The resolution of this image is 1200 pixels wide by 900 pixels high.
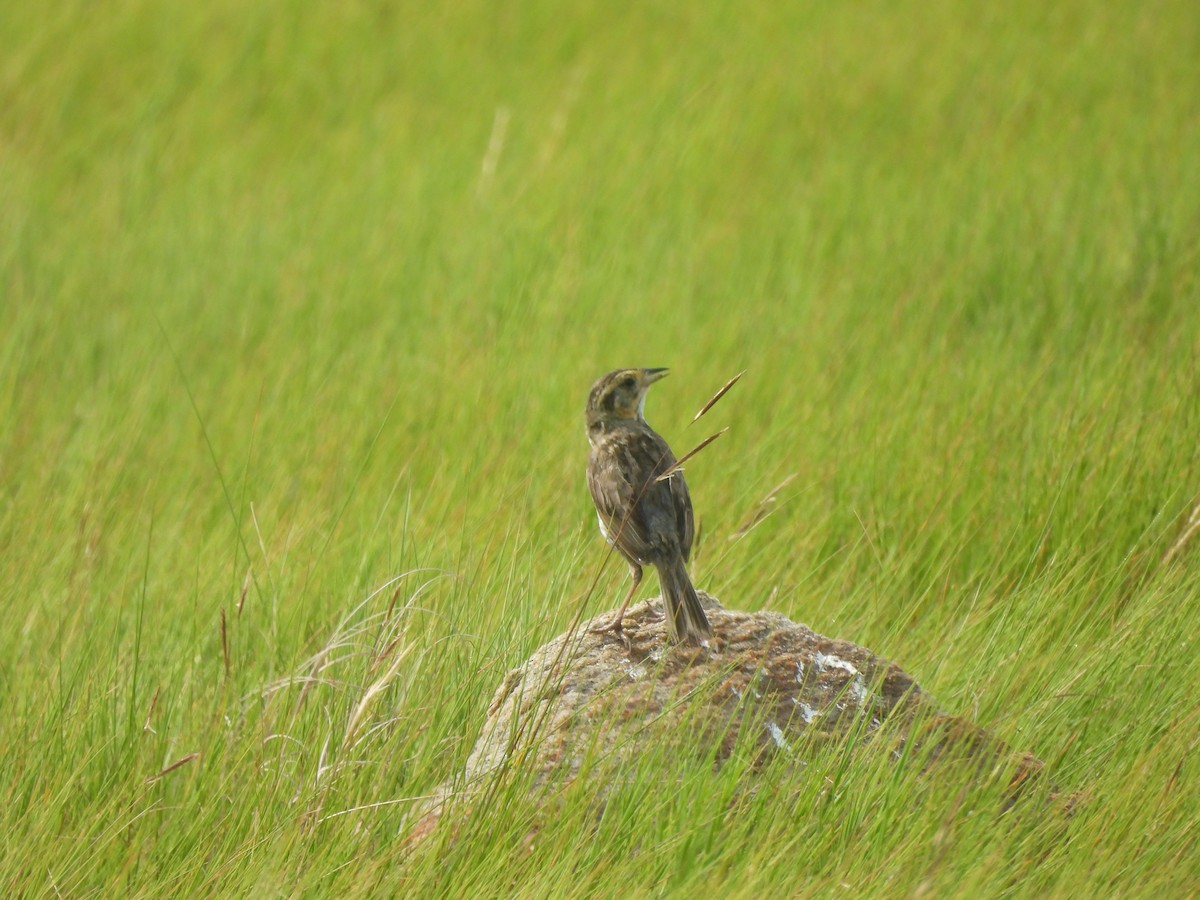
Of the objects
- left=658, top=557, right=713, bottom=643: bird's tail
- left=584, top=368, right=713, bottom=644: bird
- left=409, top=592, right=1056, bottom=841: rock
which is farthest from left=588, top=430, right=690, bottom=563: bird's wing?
left=409, top=592, right=1056, bottom=841: rock

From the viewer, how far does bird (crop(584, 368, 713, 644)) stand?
3924 mm

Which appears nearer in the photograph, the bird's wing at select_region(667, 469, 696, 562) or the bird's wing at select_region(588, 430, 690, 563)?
the bird's wing at select_region(588, 430, 690, 563)

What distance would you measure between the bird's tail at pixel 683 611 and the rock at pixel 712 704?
1.6 inches

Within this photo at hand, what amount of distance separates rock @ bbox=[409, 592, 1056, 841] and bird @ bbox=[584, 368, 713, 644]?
0.11 m

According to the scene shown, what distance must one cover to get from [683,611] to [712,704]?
311 mm

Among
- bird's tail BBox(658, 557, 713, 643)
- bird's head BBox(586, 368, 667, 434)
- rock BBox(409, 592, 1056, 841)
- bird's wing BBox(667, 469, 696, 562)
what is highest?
bird's head BBox(586, 368, 667, 434)

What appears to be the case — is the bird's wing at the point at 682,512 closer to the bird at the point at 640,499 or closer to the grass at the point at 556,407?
the bird at the point at 640,499

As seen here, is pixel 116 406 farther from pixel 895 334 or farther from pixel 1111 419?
pixel 1111 419

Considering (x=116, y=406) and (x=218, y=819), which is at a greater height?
(x=116, y=406)

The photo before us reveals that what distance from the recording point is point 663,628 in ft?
13.4

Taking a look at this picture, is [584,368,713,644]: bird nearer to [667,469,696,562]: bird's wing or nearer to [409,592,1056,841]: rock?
[667,469,696,562]: bird's wing

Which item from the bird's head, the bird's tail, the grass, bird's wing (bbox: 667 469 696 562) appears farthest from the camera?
the bird's head

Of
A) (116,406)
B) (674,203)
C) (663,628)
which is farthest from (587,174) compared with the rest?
(663,628)

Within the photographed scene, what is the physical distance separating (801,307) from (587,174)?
2.10 metres
